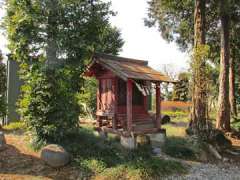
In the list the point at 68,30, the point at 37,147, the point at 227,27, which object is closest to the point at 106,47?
the point at 227,27

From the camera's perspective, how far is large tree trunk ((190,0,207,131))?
10.2 m

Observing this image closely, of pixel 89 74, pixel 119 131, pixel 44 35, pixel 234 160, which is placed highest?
pixel 44 35

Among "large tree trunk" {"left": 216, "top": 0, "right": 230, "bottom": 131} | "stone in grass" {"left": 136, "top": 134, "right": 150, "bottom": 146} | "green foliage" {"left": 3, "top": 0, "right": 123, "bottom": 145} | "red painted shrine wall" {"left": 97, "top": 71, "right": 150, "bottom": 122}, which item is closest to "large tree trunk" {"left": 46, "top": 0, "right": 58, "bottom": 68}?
"green foliage" {"left": 3, "top": 0, "right": 123, "bottom": 145}

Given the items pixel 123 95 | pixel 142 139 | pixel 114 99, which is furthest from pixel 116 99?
pixel 142 139

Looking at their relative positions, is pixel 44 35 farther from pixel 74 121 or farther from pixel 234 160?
pixel 234 160

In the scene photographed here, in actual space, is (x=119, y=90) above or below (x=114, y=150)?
above

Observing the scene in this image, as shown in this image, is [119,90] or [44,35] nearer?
[44,35]

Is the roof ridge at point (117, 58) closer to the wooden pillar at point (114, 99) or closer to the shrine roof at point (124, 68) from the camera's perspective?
the shrine roof at point (124, 68)

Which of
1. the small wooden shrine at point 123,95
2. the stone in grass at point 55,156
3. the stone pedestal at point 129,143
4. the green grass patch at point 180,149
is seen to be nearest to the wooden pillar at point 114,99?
the small wooden shrine at point 123,95

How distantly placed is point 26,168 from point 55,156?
80 cm

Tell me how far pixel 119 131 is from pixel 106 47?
1293cm

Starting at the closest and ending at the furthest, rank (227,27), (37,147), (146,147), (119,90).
Answer: (37,147) < (146,147) < (119,90) < (227,27)

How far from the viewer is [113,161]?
7.24 m

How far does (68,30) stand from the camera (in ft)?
26.4
